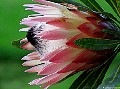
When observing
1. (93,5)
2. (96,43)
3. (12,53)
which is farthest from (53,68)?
(12,53)

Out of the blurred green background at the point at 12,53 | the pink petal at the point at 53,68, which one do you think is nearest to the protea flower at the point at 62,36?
the pink petal at the point at 53,68

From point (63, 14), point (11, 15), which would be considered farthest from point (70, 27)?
point (11, 15)

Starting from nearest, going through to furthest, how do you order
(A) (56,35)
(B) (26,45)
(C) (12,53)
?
(A) (56,35) < (B) (26,45) < (C) (12,53)

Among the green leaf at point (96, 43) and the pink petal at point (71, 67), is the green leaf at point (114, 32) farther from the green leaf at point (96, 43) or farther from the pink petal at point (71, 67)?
the pink petal at point (71, 67)

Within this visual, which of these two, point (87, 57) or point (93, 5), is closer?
point (87, 57)

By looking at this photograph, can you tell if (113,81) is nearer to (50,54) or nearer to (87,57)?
(87,57)
